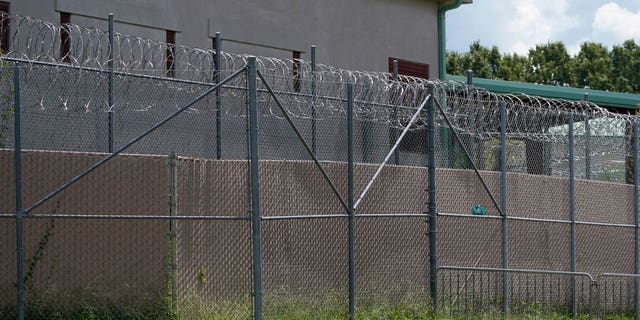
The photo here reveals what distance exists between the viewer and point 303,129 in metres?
16.0

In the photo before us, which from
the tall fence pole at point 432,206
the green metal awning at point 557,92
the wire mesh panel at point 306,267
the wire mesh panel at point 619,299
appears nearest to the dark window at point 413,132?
the tall fence pole at point 432,206

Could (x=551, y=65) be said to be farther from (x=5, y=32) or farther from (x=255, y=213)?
(x=255, y=213)

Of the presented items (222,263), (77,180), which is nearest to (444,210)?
(222,263)

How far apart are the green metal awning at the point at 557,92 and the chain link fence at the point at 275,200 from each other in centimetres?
654

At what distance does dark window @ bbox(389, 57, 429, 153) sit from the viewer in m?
16.7

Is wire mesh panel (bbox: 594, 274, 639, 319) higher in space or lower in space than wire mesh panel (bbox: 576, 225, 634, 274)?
lower

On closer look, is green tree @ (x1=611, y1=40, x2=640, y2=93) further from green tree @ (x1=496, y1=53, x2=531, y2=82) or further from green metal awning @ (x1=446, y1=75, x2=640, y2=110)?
green metal awning @ (x1=446, y1=75, x2=640, y2=110)

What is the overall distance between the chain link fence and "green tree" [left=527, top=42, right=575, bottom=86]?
1818 inches

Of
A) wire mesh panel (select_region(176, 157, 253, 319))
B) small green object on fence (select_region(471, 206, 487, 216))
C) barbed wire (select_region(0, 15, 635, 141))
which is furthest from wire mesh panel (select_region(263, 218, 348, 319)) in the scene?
small green object on fence (select_region(471, 206, 487, 216))

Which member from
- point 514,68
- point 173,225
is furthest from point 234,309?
point 514,68

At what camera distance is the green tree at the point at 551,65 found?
63.8 meters

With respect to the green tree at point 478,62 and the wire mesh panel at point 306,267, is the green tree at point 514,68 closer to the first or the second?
the green tree at point 478,62

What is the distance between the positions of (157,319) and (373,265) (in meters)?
3.32

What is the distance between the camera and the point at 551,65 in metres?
64.2
